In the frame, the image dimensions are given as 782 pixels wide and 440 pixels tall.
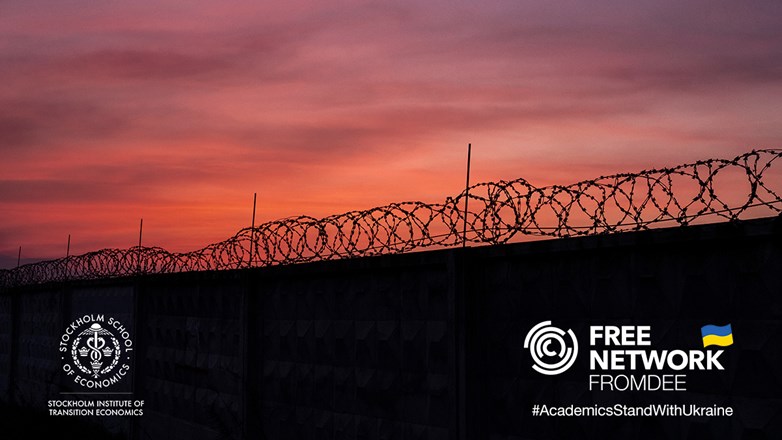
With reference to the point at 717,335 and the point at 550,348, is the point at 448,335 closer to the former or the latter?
the point at 550,348

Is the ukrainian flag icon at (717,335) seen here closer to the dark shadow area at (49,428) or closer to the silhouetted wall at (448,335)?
the silhouetted wall at (448,335)

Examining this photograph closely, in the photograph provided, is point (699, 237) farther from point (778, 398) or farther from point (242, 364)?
point (242, 364)

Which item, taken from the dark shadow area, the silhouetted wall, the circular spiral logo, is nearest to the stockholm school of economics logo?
the dark shadow area

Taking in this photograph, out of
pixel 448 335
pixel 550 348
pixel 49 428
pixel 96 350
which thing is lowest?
pixel 49 428

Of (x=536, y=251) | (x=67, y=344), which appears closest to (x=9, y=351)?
(x=67, y=344)

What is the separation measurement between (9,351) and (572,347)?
26.3 m

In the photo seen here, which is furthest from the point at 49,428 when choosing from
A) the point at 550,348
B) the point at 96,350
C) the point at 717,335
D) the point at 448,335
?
the point at 717,335

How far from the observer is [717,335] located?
8.16 metres

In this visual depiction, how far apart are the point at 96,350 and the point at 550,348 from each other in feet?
55.6

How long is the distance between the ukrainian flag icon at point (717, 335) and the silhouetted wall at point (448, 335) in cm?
6

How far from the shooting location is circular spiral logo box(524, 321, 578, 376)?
378 inches

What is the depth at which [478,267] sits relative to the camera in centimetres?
1091

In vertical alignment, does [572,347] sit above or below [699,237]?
below

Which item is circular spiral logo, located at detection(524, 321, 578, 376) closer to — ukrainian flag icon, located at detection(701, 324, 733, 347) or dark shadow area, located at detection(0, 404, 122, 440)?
ukrainian flag icon, located at detection(701, 324, 733, 347)
